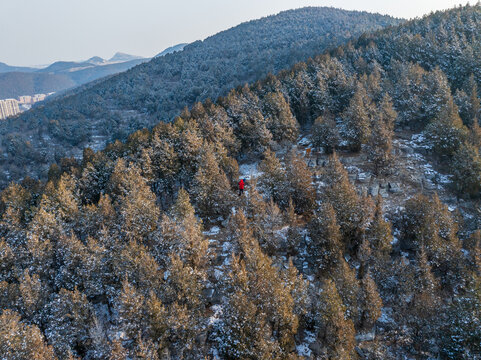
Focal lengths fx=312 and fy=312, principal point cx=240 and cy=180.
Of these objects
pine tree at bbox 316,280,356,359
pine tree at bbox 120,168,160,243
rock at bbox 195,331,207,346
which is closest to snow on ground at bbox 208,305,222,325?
rock at bbox 195,331,207,346

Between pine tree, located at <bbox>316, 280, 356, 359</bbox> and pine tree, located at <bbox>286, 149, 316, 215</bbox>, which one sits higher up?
pine tree, located at <bbox>286, 149, 316, 215</bbox>

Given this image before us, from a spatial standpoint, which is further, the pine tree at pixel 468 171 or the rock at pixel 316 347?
the pine tree at pixel 468 171

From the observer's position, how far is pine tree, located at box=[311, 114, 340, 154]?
54812 mm

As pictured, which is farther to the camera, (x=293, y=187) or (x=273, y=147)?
(x=273, y=147)

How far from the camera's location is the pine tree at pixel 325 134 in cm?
5481

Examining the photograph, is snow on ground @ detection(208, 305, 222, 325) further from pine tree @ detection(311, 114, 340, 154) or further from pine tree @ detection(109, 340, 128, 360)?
pine tree @ detection(311, 114, 340, 154)

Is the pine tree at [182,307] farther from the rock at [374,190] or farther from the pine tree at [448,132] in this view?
the pine tree at [448,132]

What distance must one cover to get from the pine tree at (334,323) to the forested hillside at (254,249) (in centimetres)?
15

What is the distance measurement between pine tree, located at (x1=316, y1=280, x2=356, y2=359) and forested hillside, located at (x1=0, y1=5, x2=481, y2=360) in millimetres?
151

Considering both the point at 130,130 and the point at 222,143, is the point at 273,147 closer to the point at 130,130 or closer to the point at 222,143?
the point at 222,143

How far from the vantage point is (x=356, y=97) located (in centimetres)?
5619

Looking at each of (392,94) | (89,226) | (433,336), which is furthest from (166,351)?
(392,94)

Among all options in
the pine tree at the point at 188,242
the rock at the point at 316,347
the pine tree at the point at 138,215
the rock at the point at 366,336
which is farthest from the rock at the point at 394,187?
the pine tree at the point at 138,215

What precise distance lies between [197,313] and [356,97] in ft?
152
